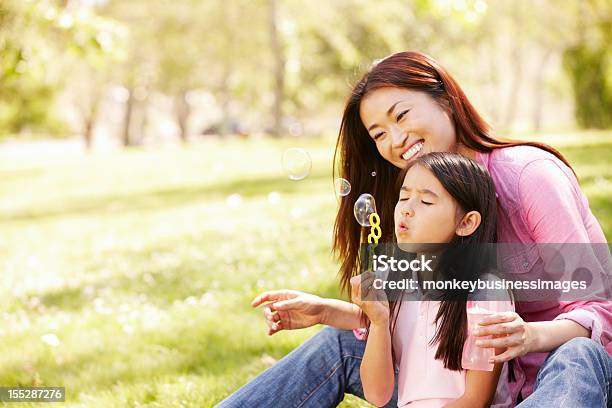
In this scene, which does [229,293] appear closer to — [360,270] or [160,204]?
[360,270]

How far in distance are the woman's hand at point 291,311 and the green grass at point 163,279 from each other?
1.79 ft

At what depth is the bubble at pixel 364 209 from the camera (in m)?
3.00

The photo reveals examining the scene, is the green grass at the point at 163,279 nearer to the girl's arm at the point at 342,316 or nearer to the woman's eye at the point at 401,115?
the girl's arm at the point at 342,316

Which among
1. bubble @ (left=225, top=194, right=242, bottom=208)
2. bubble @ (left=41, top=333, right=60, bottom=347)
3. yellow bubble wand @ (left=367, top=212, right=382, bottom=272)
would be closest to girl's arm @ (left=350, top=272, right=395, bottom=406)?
yellow bubble wand @ (left=367, top=212, right=382, bottom=272)

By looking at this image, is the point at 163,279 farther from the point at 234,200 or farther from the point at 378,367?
the point at 234,200

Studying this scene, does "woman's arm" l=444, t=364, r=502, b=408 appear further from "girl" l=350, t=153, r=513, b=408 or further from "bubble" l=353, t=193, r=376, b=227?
"bubble" l=353, t=193, r=376, b=227

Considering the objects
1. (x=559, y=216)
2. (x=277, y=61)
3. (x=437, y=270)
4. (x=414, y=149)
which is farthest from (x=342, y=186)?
(x=277, y=61)

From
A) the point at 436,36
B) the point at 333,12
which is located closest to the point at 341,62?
the point at 436,36

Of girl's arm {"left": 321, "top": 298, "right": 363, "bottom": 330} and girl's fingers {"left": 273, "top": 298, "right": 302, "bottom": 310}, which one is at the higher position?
girl's fingers {"left": 273, "top": 298, "right": 302, "bottom": 310}

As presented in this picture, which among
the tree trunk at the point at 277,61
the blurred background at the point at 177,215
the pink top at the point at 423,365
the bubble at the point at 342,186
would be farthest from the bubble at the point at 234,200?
the tree trunk at the point at 277,61

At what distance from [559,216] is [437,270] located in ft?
1.40

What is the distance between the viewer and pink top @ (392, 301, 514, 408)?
250cm

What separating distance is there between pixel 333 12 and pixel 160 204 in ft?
48.3

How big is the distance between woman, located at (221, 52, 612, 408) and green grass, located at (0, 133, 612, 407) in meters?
0.46
